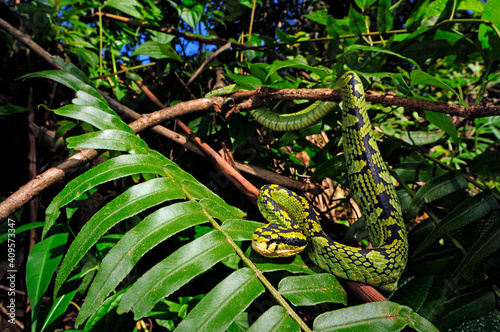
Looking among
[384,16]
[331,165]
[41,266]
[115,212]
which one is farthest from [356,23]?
[41,266]

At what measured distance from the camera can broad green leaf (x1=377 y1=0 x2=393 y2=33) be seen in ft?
6.59

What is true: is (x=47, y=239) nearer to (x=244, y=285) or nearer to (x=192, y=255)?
(x=192, y=255)

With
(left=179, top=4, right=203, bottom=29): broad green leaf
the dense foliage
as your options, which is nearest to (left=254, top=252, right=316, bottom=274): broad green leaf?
the dense foliage

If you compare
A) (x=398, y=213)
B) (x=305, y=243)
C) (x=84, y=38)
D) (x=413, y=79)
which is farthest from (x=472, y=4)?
(x=84, y=38)

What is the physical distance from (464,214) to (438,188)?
259mm

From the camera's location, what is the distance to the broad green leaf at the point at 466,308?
1137 millimetres

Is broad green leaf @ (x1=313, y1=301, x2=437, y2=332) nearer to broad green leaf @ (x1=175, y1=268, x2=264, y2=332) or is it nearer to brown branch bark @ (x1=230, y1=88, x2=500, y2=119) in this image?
broad green leaf @ (x1=175, y1=268, x2=264, y2=332)

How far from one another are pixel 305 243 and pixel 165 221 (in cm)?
84

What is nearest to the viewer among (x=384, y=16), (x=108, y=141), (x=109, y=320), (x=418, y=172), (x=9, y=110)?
(x=108, y=141)

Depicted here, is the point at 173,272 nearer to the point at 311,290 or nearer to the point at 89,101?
the point at 311,290

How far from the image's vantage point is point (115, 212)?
104 centimetres

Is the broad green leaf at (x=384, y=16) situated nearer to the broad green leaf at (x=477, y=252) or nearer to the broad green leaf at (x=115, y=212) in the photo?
the broad green leaf at (x=477, y=252)

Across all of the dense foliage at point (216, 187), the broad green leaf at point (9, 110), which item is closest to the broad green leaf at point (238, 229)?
the dense foliage at point (216, 187)

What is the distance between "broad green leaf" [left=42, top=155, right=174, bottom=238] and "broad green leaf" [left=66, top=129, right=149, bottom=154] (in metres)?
0.09
